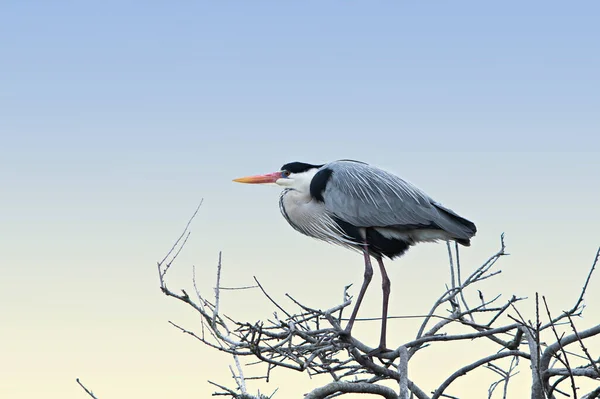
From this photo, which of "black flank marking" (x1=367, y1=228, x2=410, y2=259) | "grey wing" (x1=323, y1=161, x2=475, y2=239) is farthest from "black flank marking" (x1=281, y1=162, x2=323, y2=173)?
"black flank marking" (x1=367, y1=228, x2=410, y2=259)

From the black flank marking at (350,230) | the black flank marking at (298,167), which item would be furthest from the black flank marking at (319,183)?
the black flank marking at (350,230)

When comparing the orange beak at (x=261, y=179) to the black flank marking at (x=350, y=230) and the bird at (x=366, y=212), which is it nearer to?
the bird at (x=366, y=212)

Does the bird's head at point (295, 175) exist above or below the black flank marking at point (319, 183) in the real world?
above

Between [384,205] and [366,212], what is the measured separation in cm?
15

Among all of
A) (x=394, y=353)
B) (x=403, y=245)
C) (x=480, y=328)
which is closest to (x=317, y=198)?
(x=403, y=245)

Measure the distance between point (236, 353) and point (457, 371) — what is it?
1211mm

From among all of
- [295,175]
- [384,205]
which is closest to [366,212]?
[384,205]

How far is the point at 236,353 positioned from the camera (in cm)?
400

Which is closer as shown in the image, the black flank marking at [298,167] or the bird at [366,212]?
the bird at [366,212]

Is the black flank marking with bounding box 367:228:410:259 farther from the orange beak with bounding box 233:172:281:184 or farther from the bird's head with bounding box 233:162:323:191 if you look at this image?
the orange beak with bounding box 233:172:281:184

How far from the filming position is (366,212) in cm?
576

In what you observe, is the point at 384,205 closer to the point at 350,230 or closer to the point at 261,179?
the point at 350,230

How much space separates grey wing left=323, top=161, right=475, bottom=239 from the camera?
557 centimetres

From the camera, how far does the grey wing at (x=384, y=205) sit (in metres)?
5.57
